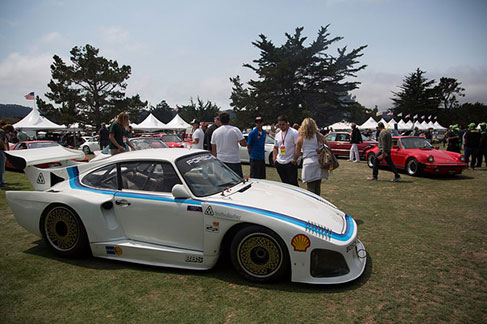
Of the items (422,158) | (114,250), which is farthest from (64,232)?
(422,158)

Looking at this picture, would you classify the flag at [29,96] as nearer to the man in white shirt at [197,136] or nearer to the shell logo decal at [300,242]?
the man in white shirt at [197,136]

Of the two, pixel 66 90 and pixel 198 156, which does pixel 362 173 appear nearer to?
pixel 198 156

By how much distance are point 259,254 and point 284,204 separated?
63cm

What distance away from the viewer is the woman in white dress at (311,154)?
4918 millimetres

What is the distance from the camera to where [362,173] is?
35.4 ft

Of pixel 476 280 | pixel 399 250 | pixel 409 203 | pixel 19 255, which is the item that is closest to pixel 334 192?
pixel 409 203

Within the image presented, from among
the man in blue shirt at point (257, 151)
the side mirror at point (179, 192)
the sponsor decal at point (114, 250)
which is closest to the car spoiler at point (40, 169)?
the sponsor decal at point (114, 250)

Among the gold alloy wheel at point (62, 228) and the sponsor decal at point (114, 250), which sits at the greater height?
the gold alloy wheel at point (62, 228)

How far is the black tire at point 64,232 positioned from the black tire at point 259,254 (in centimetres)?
190

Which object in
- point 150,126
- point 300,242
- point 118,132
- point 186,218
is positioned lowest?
point 300,242

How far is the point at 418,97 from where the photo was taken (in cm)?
6216

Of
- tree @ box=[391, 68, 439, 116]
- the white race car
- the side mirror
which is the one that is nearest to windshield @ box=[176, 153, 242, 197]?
the white race car

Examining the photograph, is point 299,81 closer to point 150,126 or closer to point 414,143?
point 150,126

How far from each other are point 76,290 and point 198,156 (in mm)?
1996
